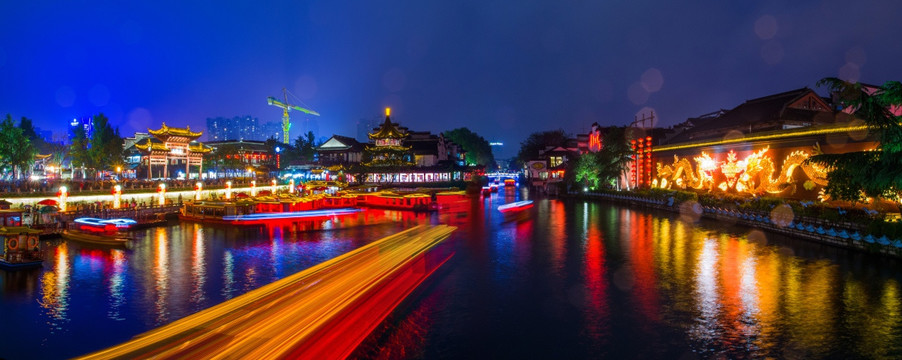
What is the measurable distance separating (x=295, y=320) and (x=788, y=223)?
24.6 metres

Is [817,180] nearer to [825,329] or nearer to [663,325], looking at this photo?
[825,329]

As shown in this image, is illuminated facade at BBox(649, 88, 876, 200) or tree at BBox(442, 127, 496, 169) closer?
illuminated facade at BBox(649, 88, 876, 200)

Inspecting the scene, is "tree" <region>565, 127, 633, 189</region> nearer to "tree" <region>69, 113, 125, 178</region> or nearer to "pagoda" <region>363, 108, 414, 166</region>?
"pagoda" <region>363, 108, 414, 166</region>

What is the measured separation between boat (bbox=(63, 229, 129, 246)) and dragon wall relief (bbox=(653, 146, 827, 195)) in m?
35.8

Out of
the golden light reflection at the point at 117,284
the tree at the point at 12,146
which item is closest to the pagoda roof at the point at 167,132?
the tree at the point at 12,146

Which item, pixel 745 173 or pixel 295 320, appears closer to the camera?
pixel 295 320

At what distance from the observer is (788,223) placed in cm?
2391

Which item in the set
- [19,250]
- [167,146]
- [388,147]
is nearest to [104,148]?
[167,146]


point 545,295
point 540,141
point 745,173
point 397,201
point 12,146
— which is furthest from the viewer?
point 540,141

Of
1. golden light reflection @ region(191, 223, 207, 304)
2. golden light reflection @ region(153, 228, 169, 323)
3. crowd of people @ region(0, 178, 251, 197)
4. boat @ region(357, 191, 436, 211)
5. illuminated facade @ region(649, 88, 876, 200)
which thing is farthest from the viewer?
boat @ region(357, 191, 436, 211)

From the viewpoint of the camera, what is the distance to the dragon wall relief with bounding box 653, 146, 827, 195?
28.0 m

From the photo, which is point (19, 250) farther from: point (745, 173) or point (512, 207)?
point (745, 173)

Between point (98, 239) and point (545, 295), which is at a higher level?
point (98, 239)

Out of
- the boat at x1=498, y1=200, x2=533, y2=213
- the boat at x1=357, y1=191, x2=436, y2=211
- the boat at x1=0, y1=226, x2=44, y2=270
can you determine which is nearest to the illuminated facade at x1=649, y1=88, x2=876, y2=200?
the boat at x1=498, y1=200, x2=533, y2=213
